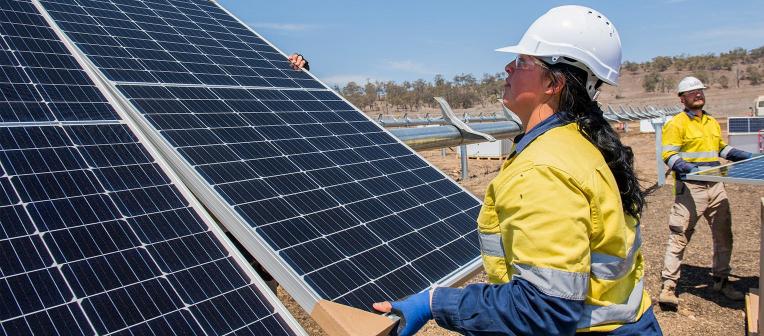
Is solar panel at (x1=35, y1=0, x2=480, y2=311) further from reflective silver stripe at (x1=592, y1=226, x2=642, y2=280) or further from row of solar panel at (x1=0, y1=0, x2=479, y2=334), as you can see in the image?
reflective silver stripe at (x1=592, y1=226, x2=642, y2=280)

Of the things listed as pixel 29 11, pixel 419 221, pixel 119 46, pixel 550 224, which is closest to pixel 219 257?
pixel 419 221

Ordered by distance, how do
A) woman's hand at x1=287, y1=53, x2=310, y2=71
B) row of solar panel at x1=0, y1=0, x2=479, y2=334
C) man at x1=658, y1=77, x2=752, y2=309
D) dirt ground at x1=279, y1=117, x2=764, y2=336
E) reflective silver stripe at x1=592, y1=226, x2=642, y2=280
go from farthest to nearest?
man at x1=658, y1=77, x2=752, y2=309, woman's hand at x1=287, y1=53, x2=310, y2=71, dirt ground at x1=279, y1=117, x2=764, y2=336, row of solar panel at x1=0, y1=0, x2=479, y2=334, reflective silver stripe at x1=592, y1=226, x2=642, y2=280

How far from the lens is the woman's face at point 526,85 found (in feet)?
8.61

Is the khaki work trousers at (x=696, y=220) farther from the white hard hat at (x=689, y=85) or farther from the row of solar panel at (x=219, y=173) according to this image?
the row of solar panel at (x=219, y=173)

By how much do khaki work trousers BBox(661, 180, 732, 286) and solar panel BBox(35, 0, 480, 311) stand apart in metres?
3.83

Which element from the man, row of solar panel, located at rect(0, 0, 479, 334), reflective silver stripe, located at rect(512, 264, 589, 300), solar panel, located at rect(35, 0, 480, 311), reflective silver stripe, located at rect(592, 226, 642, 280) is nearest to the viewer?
reflective silver stripe, located at rect(512, 264, 589, 300)

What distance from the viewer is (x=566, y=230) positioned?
2139 millimetres

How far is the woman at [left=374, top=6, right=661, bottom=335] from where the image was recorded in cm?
218

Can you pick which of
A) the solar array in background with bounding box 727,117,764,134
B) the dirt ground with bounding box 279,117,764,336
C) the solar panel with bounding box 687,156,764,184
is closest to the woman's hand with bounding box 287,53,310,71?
the dirt ground with bounding box 279,117,764,336

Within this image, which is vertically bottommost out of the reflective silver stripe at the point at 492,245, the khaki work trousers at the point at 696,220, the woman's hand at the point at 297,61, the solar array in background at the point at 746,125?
the khaki work trousers at the point at 696,220

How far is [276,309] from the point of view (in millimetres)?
3381

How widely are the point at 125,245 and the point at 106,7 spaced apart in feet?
15.6

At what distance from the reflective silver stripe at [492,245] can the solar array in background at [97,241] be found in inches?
51.0

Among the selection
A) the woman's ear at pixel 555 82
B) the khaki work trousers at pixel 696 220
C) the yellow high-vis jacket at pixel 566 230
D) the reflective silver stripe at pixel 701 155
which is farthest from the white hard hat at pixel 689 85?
the woman's ear at pixel 555 82
